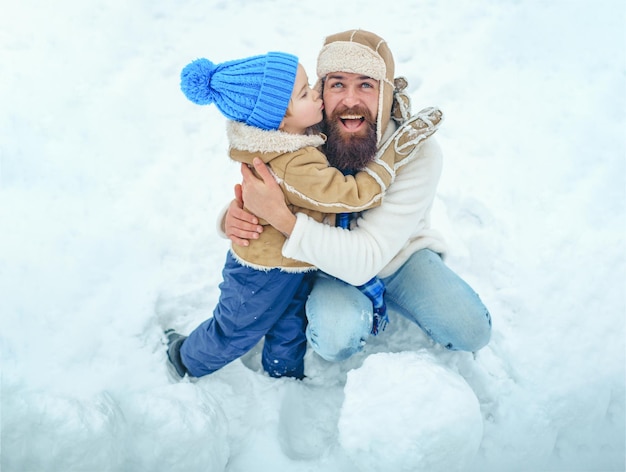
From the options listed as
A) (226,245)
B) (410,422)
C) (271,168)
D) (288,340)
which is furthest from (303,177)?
(226,245)

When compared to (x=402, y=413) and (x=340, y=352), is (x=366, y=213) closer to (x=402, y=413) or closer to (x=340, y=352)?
(x=340, y=352)

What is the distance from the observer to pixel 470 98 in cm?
343

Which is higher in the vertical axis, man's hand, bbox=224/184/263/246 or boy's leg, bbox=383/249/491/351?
man's hand, bbox=224/184/263/246

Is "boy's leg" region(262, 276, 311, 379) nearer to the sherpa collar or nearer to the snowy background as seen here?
the snowy background

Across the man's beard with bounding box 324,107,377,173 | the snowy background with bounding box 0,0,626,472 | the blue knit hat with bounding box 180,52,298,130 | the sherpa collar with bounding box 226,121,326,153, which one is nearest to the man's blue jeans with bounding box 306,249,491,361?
the snowy background with bounding box 0,0,626,472

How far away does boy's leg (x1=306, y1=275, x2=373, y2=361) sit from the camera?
2.10m

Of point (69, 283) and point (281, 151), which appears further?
point (69, 283)

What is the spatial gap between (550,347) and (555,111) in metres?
1.59

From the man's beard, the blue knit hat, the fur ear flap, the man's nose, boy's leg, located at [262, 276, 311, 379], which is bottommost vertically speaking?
boy's leg, located at [262, 276, 311, 379]

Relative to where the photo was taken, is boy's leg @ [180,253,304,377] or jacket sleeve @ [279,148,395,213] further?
boy's leg @ [180,253,304,377]

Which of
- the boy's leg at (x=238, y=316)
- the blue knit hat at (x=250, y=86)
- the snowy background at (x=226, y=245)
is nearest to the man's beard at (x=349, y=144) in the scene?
the blue knit hat at (x=250, y=86)

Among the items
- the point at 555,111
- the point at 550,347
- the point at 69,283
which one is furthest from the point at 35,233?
the point at 555,111

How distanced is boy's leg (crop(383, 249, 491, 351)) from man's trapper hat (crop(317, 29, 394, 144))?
56cm

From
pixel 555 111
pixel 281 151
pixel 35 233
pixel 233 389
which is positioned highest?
pixel 281 151
